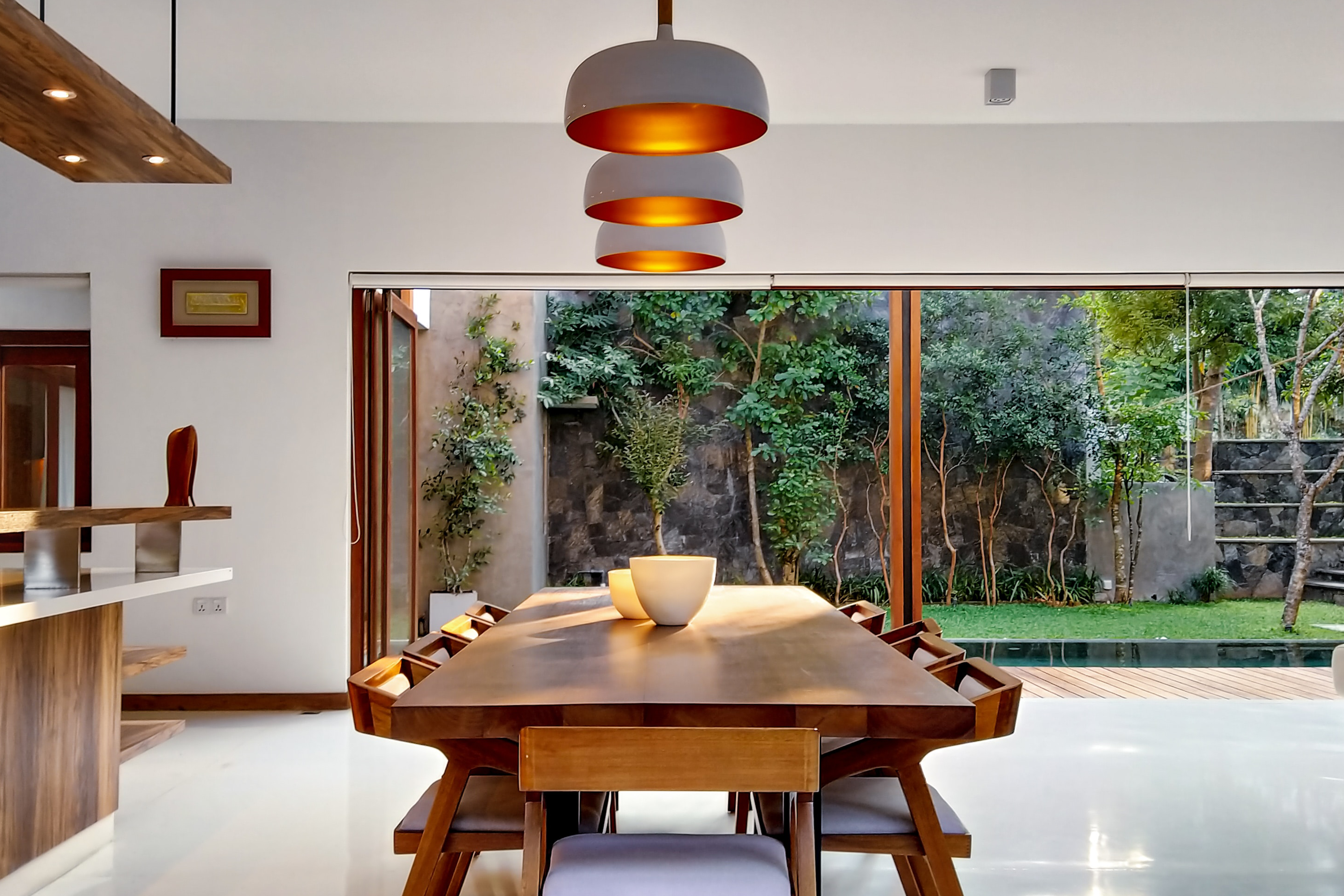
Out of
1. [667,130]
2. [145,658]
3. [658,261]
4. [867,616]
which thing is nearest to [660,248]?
[658,261]

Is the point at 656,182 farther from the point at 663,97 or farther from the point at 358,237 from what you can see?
the point at 358,237

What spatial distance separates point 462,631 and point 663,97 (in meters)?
1.58

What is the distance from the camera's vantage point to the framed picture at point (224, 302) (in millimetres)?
5133

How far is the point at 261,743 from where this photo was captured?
443 cm

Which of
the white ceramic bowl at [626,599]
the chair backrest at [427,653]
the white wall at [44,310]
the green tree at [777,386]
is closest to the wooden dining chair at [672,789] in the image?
the chair backrest at [427,653]

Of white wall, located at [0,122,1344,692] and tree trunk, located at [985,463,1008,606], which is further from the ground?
white wall, located at [0,122,1344,692]

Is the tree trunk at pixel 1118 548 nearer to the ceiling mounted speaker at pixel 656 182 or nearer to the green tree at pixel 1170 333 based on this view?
the green tree at pixel 1170 333

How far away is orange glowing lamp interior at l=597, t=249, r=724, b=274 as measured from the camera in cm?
316

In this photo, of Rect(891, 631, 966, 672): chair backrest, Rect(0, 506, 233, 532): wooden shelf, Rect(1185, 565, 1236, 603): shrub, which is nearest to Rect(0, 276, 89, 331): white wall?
Rect(0, 506, 233, 532): wooden shelf

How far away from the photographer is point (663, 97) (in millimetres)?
2059

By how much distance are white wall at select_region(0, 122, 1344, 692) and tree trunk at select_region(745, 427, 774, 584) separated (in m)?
3.12

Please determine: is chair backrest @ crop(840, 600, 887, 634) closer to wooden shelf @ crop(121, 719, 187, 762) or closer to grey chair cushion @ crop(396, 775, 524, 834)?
grey chair cushion @ crop(396, 775, 524, 834)

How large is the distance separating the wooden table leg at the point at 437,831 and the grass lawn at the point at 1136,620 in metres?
6.68

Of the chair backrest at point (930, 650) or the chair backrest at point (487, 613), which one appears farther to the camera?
the chair backrest at point (487, 613)
